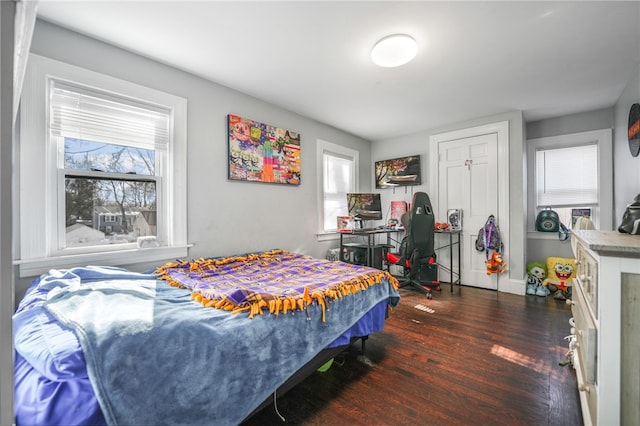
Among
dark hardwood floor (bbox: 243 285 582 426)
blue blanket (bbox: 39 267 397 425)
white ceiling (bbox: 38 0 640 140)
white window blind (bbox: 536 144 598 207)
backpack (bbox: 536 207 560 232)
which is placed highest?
white ceiling (bbox: 38 0 640 140)

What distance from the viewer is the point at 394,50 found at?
6.81ft

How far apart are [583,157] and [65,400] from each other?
546 centimetres

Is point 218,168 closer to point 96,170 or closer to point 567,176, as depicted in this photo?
point 96,170

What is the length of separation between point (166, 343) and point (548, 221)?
15.8ft

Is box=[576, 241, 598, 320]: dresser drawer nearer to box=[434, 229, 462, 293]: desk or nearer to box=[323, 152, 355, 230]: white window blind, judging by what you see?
box=[434, 229, 462, 293]: desk

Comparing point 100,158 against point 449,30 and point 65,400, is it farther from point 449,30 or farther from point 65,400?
point 449,30

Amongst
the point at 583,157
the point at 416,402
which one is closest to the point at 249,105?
the point at 416,402

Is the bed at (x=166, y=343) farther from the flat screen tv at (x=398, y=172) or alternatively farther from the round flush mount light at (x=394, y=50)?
the flat screen tv at (x=398, y=172)

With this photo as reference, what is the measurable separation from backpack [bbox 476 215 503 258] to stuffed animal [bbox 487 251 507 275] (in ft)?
0.35

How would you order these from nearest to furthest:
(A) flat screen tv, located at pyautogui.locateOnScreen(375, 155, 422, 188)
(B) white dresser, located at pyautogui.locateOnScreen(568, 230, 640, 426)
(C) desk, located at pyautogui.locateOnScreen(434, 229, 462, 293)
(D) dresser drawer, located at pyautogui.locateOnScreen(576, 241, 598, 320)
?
1. (B) white dresser, located at pyautogui.locateOnScreen(568, 230, 640, 426)
2. (D) dresser drawer, located at pyautogui.locateOnScreen(576, 241, 598, 320)
3. (C) desk, located at pyautogui.locateOnScreen(434, 229, 462, 293)
4. (A) flat screen tv, located at pyautogui.locateOnScreen(375, 155, 422, 188)

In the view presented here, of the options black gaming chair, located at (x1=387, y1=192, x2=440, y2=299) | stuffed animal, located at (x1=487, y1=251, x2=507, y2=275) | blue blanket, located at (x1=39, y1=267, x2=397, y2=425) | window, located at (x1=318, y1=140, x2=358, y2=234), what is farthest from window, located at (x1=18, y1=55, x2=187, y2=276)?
stuffed animal, located at (x1=487, y1=251, x2=507, y2=275)

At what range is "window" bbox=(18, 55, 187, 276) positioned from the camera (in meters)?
1.72

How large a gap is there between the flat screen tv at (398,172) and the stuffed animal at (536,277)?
202 centimetres

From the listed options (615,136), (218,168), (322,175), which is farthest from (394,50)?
(615,136)
